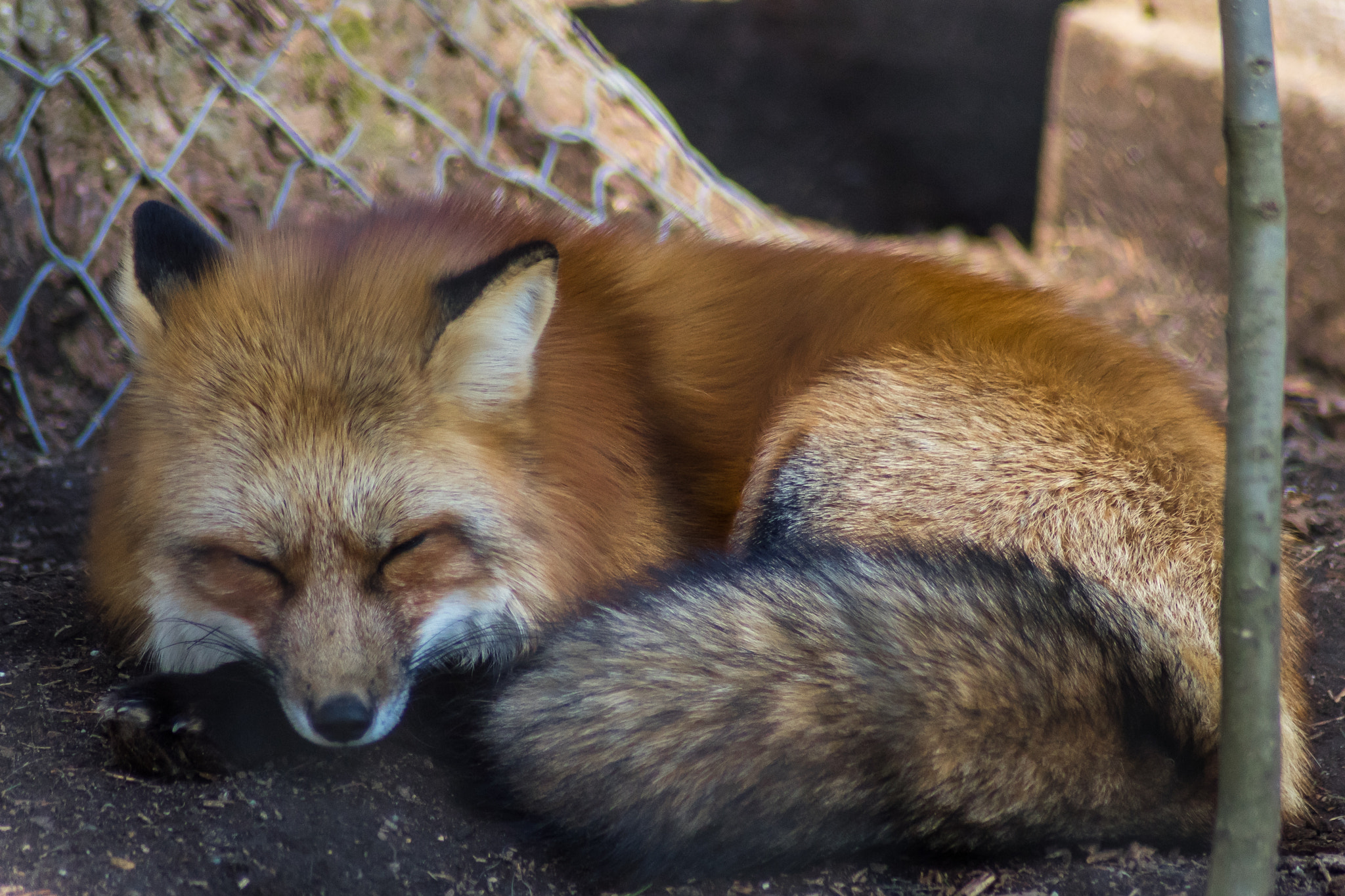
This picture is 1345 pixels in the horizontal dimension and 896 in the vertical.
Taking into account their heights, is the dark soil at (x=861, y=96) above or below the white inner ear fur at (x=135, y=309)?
above

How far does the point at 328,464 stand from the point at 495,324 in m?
0.40

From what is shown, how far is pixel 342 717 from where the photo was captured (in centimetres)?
167

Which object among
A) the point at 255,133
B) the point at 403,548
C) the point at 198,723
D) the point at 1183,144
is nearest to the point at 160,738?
the point at 198,723

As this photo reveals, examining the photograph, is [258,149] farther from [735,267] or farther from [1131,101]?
[1131,101]

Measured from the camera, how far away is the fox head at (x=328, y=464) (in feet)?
5.69

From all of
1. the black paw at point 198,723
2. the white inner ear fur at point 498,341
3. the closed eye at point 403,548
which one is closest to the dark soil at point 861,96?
the white inner ear fur at point 498,341

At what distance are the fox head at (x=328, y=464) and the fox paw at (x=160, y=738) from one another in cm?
15

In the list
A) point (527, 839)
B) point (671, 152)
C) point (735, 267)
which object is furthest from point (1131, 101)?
point (527, 839)

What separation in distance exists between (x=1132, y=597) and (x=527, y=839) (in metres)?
1.21

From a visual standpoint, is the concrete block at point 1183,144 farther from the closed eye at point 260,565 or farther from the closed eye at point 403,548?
the closed eye at point 260,565

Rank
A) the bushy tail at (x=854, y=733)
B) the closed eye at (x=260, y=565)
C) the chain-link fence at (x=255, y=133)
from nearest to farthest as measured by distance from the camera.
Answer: the bushy tail at (x=854, y=733)
the closed eye at (x=260, y=565)
the chain-link fence at (x=255, y=133)

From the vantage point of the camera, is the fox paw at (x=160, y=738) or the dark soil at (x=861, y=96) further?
the dark soil at (x=861, y=96)

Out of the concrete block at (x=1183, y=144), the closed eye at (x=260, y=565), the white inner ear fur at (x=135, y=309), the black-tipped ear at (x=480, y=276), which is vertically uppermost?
the concrete block at (x=1183, y=144)

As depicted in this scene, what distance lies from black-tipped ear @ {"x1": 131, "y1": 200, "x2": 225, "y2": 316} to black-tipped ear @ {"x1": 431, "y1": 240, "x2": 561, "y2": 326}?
0.53 metres
